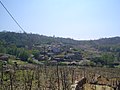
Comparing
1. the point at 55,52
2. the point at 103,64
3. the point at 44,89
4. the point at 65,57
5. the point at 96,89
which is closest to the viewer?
the point at 96,89

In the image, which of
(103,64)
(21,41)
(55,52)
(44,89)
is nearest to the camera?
(44,89)

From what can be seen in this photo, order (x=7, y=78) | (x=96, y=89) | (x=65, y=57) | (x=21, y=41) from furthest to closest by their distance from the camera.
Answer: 1. (x=21, y=41)
2. (x=65, y=57)
3. (x=7, y=78)
4. (x=96, y=89)

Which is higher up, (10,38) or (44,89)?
(10,38)

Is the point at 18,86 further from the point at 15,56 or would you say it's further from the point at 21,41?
the point at 21,41

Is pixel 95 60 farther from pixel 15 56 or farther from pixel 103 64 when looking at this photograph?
pixel 15 56

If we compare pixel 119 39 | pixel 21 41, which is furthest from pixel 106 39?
pixel 21 41

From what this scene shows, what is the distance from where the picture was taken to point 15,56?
59906 mm

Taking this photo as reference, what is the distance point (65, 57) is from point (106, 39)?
97674 mm

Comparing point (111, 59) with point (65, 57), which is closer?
point (111, 59)

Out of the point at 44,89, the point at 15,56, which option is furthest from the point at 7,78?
the point at 15,56

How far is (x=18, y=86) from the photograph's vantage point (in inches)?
990

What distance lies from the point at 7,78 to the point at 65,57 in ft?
125

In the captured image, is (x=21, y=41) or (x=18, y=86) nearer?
(x=18, y=86)

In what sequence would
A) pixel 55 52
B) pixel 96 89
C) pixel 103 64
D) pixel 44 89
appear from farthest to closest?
1. pixel 55 52
2. pixel 103 64
3. pixel 44 89
4. pixel 96 89
